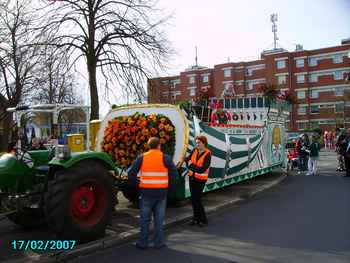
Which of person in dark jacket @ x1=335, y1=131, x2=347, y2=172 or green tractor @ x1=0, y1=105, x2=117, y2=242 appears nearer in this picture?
green tractor @ x1=0, y1=105, x2=117, y2=242

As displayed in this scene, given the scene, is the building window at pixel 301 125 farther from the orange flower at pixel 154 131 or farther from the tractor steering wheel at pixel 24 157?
the tractor steering wheel at pixel 24 157

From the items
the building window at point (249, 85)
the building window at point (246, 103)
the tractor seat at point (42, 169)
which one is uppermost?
the building window at point (249, 85)

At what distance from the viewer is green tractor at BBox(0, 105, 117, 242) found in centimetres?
539

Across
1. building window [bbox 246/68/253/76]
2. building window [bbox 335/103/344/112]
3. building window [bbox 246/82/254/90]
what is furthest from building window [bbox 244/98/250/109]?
building window [bbox 246/68/253/76]

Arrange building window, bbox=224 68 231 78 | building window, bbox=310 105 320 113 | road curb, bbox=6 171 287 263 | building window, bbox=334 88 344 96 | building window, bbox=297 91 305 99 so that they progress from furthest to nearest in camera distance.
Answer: building window, bbox=224 68 231 78 < building window, bbox=297 91 305 99 < building window, bbox=310 105 320 113 < building window, bbox=334 88 344 96 < road curb, bbox=6 171 287 263

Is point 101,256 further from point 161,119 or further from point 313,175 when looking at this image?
point 313,175

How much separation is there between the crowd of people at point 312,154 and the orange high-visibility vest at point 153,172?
11.3m

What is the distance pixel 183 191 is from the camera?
27.1ft

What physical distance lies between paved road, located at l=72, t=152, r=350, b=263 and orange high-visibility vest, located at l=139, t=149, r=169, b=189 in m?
1.00

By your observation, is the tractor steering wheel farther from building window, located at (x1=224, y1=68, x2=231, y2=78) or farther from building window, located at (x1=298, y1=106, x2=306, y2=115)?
building window, located at (x1=224, y1=68, x2=231, y2=78)

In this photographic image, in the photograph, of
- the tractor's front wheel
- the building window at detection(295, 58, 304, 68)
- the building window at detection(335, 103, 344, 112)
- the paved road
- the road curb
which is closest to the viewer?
the road curb

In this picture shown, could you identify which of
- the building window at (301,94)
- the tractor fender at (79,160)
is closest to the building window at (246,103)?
the tractor fender at (79,160)
